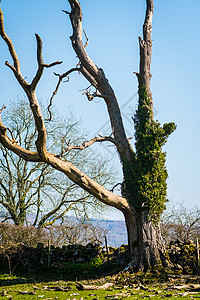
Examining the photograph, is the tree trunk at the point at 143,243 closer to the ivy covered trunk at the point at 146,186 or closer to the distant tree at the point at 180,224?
the ivy covered trunk at the point at 146,186

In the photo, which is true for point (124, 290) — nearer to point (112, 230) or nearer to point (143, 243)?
point (143, 243)

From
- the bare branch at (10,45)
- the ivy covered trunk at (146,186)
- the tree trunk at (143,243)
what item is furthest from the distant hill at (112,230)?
the bare branch at (10,45)

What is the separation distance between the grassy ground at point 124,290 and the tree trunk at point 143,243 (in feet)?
2.65

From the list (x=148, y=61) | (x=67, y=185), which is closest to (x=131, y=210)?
(x=148, y=61)

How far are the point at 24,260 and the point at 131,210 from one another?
4.82m

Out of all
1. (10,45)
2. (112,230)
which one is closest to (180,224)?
(112,230)

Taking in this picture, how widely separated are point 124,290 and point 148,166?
4.46 m

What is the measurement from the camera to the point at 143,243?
34.9 feet

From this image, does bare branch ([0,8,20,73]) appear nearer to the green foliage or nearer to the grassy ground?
the green foliage

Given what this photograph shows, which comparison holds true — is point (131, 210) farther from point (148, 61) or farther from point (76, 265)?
point (148, 61)

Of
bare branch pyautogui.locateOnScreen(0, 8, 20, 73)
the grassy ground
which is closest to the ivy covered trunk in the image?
the grassy ground

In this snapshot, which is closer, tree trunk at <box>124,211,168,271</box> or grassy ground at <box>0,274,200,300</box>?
grassy ground at <box>0,274,200,300</box>

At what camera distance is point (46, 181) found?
17.7 metres

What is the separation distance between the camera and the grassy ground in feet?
23.6
